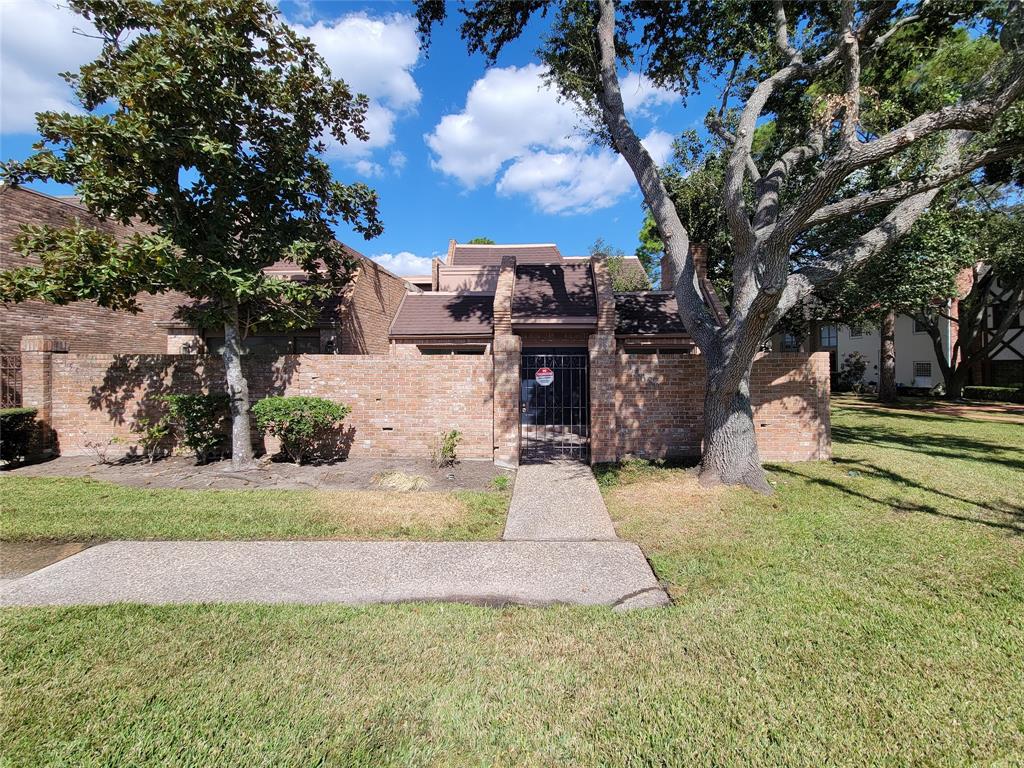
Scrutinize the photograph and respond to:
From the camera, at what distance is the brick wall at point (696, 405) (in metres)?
8.77

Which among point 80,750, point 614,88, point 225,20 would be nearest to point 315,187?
point 225,20

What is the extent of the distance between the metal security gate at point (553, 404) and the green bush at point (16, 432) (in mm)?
9970

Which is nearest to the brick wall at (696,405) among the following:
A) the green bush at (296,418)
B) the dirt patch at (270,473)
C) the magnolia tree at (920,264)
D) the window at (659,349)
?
the window at (659,349)

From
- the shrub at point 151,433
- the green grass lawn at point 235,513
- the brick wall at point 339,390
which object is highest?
the brick wall at point 339,390

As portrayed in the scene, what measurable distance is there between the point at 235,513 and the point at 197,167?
19.0 feet

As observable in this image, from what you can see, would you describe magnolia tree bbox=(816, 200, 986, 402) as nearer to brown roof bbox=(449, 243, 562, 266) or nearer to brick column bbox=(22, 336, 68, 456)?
brown roof bbox=(449, 243, 562, 266)

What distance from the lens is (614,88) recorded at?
7.72m

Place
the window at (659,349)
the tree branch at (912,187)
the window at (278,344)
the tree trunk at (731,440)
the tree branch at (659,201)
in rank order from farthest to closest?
the window at (278,344) < the window at (659,349) < the tree branch at (659,201) < the tree trunk at (731,440) < the tree branch at (912,187)

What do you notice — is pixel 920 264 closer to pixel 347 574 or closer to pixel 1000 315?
pixel 347 574

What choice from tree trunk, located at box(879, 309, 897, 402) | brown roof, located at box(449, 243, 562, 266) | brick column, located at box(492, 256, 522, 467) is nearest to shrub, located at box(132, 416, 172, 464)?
brick column, located at box(492, 256, 522, 467)

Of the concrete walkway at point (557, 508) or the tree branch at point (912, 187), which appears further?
the concrete walkway at point (557, 508)

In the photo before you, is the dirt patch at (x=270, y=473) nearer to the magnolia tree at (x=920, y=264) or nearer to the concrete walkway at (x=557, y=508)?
the concrete walkway at (x=557, y=508)

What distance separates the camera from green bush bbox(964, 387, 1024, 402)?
780 inches

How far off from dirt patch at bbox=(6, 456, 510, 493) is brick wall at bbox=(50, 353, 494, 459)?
553mm
